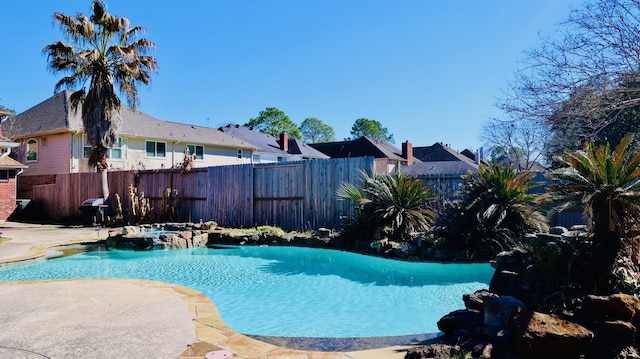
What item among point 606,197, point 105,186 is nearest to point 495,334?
point 606,197

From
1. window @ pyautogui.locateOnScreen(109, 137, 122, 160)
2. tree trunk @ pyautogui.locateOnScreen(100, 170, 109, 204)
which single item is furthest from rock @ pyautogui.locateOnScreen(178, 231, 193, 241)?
window @ pyautogui.locateOnScreen(109, 137, 122, 160)

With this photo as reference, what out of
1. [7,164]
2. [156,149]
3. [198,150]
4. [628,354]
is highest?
[198,150]

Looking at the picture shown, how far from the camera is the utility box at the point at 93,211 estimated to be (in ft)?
49.1

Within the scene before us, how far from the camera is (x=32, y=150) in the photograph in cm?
2109

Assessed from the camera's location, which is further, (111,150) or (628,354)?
(111,150)

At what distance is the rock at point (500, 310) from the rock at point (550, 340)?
370mm

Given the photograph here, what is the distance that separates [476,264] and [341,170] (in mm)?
4359

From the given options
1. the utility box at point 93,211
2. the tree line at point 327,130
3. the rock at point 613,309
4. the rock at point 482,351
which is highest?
the tree line at point 327,130

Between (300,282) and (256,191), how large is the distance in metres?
6.17

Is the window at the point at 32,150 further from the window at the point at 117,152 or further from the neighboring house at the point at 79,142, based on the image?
the window at the point at 117,152

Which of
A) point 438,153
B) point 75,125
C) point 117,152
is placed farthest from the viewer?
point 438,153

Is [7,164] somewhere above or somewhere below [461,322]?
above

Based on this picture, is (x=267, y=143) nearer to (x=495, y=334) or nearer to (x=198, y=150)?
(x=198, y=150)

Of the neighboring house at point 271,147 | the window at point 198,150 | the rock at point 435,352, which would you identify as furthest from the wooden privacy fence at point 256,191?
the neighboring house at point 271,147
